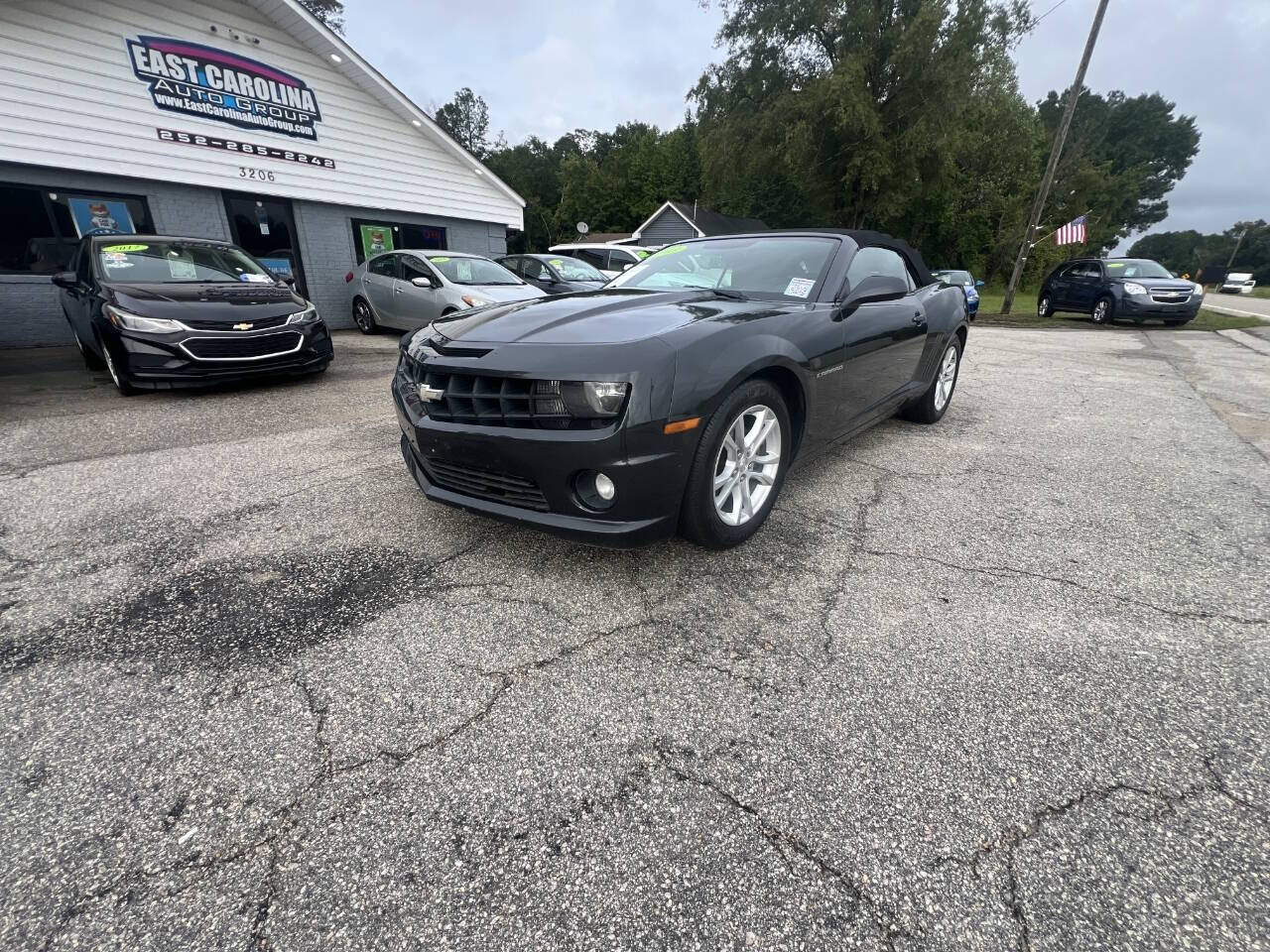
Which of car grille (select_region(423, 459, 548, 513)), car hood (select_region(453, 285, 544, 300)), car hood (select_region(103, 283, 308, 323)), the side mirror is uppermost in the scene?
the side mirror

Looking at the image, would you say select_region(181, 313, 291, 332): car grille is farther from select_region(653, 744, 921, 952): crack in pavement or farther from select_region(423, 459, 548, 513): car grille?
select_region(653, 744, 921, 952): crack in pavement

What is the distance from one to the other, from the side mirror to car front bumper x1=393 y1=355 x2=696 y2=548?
1.56m

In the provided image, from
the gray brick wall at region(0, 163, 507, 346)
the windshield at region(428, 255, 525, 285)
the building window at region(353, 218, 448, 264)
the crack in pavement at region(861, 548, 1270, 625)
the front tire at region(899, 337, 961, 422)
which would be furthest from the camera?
the building window at region(353, 218, 448, 264)

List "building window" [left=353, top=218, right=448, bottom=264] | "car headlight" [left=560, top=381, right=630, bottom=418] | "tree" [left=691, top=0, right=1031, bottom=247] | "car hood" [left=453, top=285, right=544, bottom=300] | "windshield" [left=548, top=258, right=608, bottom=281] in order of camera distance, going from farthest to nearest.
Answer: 1. "tree" [left=691, top=0, right=1031, bottom=247]
2. "building window" [left=353, top=218, right=448, bottom=264]
3. "windshield" [left=548, top=258, right=608, bottom=281]
4. "car hood" [left=453, top=285, right=544, bottom=300]
5. "car headlight" [left=560, top=381, right=630, bottom=418]

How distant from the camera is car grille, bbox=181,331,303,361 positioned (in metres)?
5.29

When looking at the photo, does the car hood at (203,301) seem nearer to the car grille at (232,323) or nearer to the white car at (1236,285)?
the car grille at (232,323)

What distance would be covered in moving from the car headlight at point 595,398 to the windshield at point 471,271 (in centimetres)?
726

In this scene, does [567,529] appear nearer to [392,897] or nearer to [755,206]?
[392,897]

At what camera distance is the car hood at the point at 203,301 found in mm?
5203

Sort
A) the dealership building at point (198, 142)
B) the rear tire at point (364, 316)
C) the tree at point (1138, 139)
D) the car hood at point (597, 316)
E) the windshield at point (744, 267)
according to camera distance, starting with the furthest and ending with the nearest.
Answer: the tree at point (1138, 139), the rear tire at point (364, 316), the dealership building at point (198, 142), the windshield at point (744, 267), the car hood at point (597, 316)

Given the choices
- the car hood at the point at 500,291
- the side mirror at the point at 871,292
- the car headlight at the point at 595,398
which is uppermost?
the side mirror at the point at 871,292

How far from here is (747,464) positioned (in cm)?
264

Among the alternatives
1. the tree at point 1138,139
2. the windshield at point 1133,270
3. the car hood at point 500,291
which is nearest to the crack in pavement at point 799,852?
the car hood at point 500,291

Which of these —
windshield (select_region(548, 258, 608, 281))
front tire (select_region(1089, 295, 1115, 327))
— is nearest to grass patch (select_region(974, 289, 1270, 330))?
front tire (select_region(1089, 295, 1115, 327))
